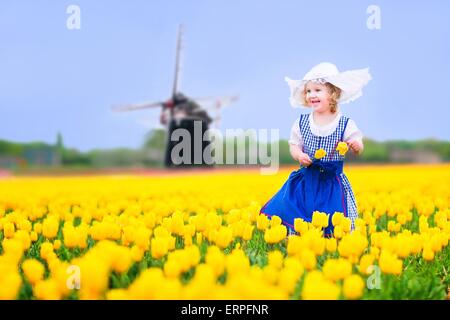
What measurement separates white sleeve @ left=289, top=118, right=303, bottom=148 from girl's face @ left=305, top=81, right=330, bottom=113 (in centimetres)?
20

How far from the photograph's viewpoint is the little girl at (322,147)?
3568 mm

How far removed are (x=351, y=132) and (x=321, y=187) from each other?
406mm

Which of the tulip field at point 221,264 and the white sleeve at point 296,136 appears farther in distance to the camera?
the white sleeve at point 296,136

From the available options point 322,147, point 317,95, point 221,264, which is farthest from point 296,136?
point 221,264

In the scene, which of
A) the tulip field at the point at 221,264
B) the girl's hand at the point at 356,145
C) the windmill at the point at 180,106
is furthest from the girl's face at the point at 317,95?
the windmill at the point at 180,106

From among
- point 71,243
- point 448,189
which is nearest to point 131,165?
point 448,189

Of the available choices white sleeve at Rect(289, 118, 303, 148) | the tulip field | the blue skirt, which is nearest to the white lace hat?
white sleeve at Rect(289, 118, 303, 148)

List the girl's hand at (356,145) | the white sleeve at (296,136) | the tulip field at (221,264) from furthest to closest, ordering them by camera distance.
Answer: the white sleeve at (296,136) → the girl's hand at (356,145) → the tulip field at (221,264)

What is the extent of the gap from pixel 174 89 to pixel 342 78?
14.2 meters

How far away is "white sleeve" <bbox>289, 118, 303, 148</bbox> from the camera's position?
3754 millimetres

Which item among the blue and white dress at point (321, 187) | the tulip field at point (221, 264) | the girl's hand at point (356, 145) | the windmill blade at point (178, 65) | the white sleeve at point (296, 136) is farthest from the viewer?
the windmill blade at point (178, 65)

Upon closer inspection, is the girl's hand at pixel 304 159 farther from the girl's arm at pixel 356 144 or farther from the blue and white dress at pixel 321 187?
the girl's arm at pixel 356 144

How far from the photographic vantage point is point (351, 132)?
3.58m
